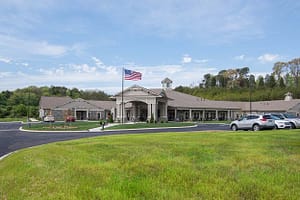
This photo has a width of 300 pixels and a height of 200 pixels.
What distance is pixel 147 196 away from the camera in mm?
5867

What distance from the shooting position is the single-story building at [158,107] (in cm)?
5503

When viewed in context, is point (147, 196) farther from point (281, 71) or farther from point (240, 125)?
point (281, 71)

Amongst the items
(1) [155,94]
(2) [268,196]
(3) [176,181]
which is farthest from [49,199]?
(1) [155,94]

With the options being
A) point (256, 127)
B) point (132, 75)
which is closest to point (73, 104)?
point (132, 75)

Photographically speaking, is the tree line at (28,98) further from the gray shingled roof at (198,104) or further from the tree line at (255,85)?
the tree line at (255,85)

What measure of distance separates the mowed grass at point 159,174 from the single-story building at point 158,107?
44272mm

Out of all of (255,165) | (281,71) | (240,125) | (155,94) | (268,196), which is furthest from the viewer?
(281,71)

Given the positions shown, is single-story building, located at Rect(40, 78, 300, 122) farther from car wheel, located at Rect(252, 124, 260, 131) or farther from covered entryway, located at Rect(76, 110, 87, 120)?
car wheel, located at Rect(252, 124, 260, 131)

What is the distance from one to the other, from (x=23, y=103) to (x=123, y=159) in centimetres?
9413

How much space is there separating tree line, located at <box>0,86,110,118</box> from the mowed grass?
64.2 metres

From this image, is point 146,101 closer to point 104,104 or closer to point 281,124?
point 104,104

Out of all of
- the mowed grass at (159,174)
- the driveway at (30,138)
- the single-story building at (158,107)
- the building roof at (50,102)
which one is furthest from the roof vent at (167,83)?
the mowed grass at (159,174)

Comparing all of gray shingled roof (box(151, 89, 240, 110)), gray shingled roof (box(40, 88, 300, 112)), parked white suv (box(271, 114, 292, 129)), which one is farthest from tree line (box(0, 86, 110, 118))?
parked white suv (box(271, 114, 292, 129))

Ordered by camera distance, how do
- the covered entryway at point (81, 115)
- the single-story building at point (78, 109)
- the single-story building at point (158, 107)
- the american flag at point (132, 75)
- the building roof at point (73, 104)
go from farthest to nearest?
1. the covered entryway at point (81, 115)
2. the building roof at point (73, 104)
3. the single-story building at point (78, 109)
4. the single-story building at point (158, 107)
5. the american flag at point (132, 75)
